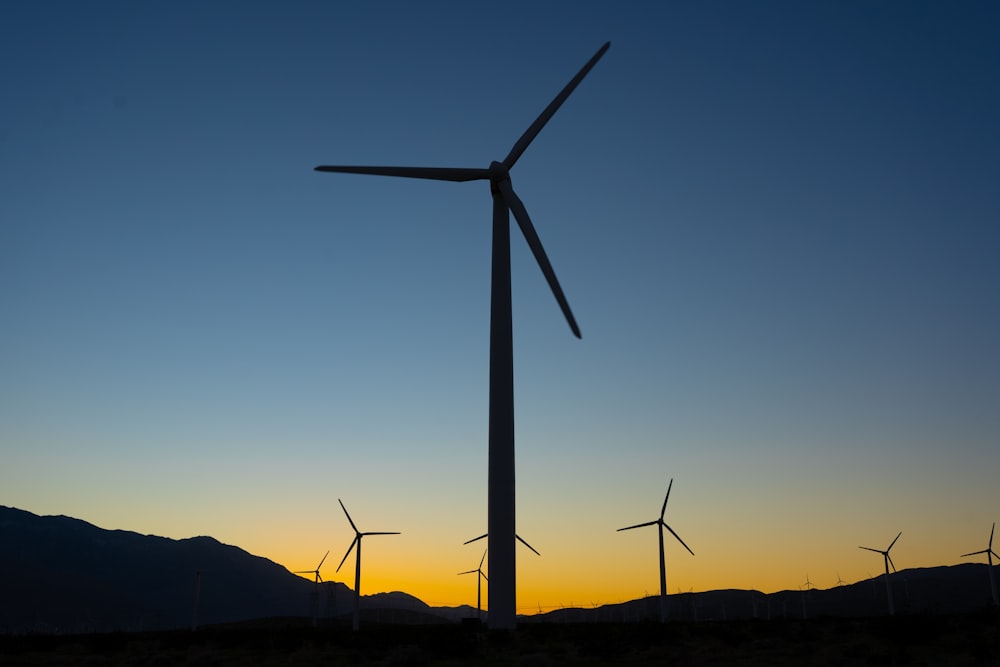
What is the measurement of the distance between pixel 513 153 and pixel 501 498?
24499 mm

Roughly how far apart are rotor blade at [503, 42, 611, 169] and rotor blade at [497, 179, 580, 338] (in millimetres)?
3080

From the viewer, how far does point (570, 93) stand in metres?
66.4

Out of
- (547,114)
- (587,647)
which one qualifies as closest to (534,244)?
(547,114)

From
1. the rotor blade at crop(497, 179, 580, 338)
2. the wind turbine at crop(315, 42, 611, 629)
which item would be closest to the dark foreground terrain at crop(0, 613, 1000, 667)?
the wind turbine at crop(315, 42, 611, 629)

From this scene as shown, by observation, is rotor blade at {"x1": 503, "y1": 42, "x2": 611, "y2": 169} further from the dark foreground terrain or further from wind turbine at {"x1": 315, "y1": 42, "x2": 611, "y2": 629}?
the dark foreground terrain

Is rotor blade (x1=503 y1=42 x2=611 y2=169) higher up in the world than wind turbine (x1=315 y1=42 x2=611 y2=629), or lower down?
higher up

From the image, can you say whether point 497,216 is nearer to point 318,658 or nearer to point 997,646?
point 318,658

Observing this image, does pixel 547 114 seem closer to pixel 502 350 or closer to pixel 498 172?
pixel 498 172

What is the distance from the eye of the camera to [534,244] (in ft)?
189

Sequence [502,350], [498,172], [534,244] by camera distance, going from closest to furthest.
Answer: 1. [502,350]
2. [534,244]
3. [498,172]

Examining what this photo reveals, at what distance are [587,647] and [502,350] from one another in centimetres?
1754

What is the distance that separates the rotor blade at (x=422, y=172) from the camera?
63.1 m

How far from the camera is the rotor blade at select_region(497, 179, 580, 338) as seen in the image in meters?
49.7

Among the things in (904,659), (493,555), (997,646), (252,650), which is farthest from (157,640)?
(997,646)
